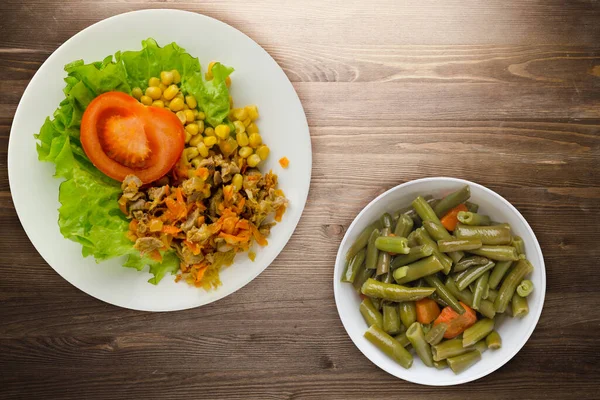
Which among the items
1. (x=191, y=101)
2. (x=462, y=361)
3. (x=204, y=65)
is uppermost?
(x=204, y=65)

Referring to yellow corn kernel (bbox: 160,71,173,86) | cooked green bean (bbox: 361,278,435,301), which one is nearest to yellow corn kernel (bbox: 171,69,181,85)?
yellow corn kernel (bbox: 160,71,173,86)

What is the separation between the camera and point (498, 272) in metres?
2.50

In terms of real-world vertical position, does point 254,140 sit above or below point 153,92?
below

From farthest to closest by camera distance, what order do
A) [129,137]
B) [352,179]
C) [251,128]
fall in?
[352,179] < [251,128] < [129,137]

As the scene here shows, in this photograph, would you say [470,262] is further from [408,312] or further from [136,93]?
[136,93]

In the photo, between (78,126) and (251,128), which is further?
(251,128)

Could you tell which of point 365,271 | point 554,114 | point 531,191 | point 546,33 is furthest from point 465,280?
point 546,33

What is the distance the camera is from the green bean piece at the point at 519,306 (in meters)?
2.49

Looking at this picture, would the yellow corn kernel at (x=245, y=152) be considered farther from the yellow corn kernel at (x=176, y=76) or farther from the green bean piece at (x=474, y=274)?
the green bean piece at (x=474, y=274)

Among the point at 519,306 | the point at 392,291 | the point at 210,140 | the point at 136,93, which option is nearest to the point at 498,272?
the point at 519,306

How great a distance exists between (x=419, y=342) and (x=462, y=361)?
231 millimetres

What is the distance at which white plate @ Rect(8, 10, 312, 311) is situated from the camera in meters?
2.45

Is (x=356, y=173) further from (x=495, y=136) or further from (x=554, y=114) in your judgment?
(x=554, y=114)

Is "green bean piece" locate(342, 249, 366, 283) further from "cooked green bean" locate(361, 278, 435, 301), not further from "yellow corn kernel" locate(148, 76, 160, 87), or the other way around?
"yellow corn kernel" locate(148, 76, 160, 87)
